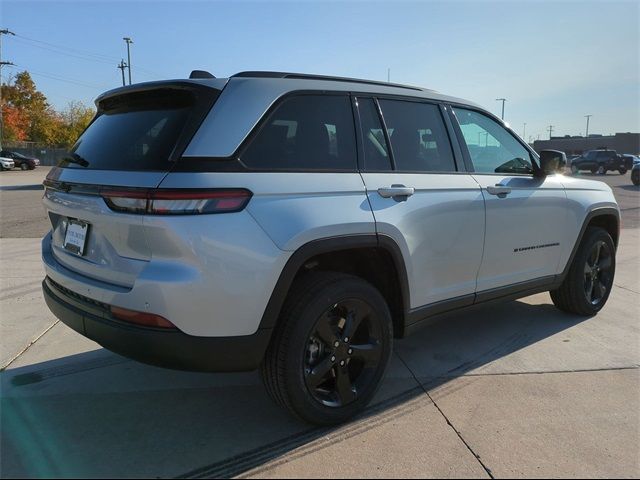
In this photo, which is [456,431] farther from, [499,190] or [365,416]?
[499,190]

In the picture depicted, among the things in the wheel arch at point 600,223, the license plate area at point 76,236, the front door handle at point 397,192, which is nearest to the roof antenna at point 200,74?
the license plate area at point 76,236

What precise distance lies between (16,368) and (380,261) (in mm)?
2698

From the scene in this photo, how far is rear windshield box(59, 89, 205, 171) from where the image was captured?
252 centimetres

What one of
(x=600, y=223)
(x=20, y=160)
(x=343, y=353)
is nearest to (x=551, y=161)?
(x=600, y=223)

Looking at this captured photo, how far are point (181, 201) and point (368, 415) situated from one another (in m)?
1.70

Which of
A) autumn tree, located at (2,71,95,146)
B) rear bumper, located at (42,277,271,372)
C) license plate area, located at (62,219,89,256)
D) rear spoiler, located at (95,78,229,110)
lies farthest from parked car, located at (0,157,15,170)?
rear bumper, located at (42,277,271,372)

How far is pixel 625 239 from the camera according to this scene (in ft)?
31.4

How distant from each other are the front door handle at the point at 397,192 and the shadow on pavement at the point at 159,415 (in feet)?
4.22

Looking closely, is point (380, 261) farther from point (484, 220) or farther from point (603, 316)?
point (603, 316)

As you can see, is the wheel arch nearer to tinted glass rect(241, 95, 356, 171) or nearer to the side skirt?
the side skirt

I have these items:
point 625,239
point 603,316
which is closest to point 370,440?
point 603,316

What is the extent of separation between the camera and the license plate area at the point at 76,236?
2750 millimetres

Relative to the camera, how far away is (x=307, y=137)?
9.40ft

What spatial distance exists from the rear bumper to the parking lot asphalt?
1.73 feet
